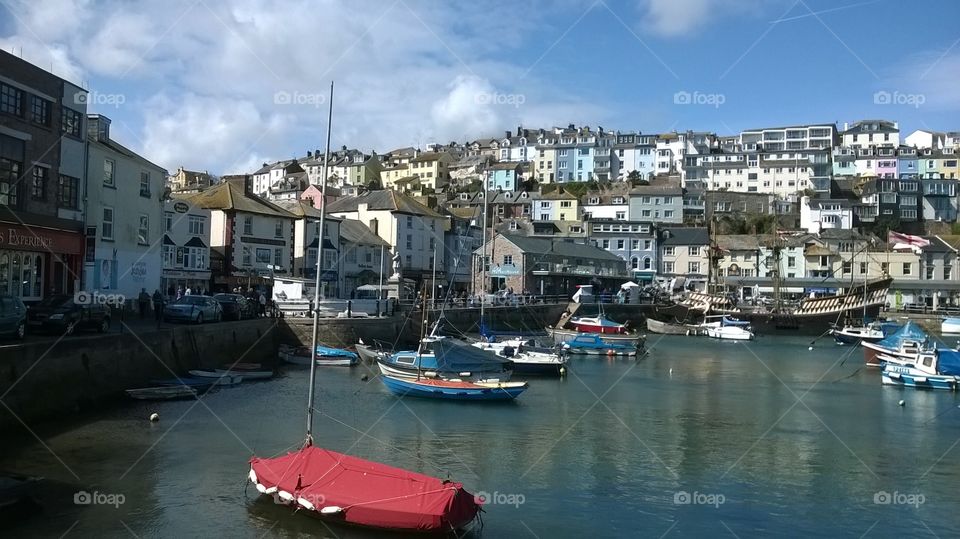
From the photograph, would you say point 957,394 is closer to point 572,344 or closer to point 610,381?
point 610,381

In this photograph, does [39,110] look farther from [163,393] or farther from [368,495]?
[368,495]

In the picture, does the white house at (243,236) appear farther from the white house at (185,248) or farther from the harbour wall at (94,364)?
the harbour wall at (94,364)

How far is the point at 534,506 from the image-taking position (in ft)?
60.3

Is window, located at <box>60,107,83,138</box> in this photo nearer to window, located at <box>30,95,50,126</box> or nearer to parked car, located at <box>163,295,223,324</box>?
window, located at <box>30,95,50,126</box>

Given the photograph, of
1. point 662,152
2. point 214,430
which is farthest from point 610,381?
point 662,152

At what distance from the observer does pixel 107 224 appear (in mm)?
40281

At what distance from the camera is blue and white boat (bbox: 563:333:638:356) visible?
5347 cm

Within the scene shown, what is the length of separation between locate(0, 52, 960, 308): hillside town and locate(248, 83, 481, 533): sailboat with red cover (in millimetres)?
5971

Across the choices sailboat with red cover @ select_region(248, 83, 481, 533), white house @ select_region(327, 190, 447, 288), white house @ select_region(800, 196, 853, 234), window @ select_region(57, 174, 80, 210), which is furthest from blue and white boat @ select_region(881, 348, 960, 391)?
white house @ select_region(800, 196, 853, 234)

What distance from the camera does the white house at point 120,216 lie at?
127 ft

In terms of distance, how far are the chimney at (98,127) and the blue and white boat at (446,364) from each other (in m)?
19.4

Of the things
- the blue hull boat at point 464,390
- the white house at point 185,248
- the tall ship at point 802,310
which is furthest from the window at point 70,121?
the tall ship at point 802,310

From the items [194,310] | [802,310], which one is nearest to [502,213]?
[802,310]

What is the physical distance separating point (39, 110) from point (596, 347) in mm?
35576
